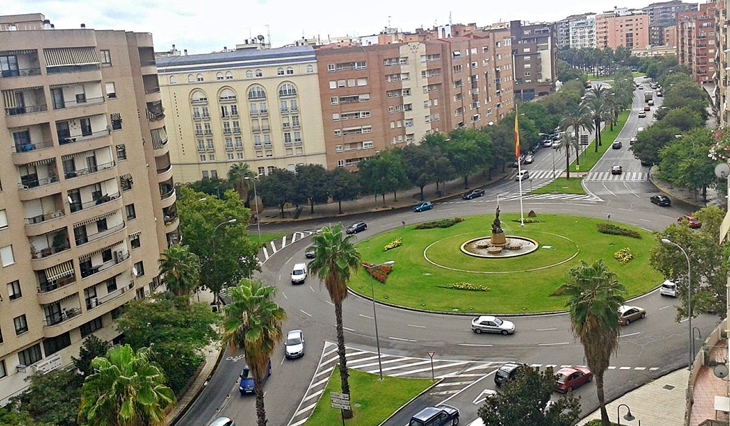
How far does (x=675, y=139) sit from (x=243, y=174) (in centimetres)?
6369

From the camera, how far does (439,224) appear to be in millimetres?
86562

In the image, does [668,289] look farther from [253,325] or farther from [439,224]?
[253,325]

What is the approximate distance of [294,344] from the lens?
2153 inches

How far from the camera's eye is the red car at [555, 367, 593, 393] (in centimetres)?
4416

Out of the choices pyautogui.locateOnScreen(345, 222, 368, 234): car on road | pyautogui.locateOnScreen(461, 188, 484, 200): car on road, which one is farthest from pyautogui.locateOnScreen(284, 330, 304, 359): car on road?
pyautogui.locateOnScreen(461, 188, 484, 200): car on road

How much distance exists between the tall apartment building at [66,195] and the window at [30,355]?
0.23ft

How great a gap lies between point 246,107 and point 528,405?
8374 cm

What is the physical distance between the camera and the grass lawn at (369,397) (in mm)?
43812

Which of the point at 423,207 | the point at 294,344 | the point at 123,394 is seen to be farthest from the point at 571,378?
the point at 423,207

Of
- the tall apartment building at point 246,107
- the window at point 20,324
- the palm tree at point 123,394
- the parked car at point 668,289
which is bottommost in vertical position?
the parked car at point 668,289

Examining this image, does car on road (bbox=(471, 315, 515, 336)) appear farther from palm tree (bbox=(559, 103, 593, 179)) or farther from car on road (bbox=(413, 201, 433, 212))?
palm tree (bbox=(559, 103, 593, 179))

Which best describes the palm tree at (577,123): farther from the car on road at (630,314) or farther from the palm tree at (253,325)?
the palm tree at (253,325)

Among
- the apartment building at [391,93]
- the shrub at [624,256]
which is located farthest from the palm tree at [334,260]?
the apartment building at [391,93]

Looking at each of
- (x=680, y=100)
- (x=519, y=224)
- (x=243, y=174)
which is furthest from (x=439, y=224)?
(x=680, y=100)
